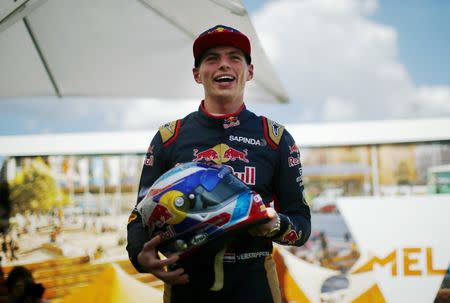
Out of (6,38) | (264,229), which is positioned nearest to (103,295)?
(6,38)

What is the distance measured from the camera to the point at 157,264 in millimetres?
1071

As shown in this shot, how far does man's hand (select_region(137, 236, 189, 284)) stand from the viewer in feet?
3.54

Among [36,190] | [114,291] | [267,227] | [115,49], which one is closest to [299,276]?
[114,291]

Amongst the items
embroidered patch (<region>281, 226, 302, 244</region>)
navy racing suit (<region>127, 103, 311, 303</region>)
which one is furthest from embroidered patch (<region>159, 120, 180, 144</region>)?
embroidered patch (<region>281, 226, 302, 244</region>)

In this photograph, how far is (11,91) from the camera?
337 cm

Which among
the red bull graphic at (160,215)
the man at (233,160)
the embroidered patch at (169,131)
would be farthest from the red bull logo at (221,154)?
the red bull graphic at (160,215)

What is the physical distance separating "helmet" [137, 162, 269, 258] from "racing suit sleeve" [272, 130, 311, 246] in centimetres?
19

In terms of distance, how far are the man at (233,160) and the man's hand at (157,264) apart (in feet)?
0.24

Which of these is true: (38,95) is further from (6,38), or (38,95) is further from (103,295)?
(103,295)

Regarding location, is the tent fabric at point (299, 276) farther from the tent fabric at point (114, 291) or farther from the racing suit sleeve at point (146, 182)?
the racing suit sleeve at point (146, 182)

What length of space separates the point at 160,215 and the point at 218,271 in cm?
21

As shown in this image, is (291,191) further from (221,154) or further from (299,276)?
(299,276)

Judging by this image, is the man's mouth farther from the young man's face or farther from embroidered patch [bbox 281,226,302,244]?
embroidered patch [bbox 281,226,302,244]

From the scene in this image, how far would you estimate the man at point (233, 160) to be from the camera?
1.22 meters
